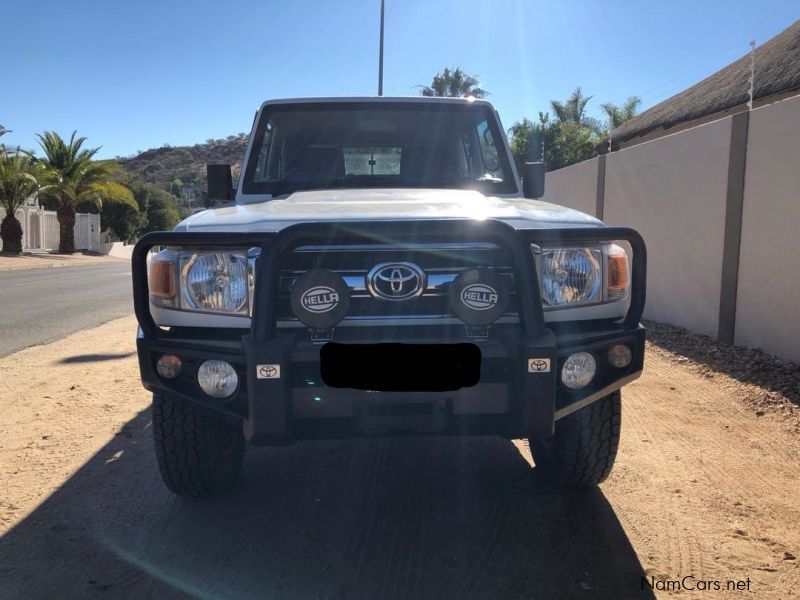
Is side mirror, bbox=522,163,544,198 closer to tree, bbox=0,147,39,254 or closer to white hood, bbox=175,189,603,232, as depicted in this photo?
white hood, bbox=175,189,603,232

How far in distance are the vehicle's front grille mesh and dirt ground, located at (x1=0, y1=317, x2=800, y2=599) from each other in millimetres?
992

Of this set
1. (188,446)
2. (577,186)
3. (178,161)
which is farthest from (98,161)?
(178,161)

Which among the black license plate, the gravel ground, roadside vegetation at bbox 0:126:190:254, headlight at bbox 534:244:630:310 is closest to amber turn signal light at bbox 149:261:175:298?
the black license plate

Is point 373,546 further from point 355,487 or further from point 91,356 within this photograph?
point 91,356

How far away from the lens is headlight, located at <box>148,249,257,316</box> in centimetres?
276

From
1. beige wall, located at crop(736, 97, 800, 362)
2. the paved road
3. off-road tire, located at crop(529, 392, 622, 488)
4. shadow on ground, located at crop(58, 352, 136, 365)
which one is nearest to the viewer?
off-road tire, located at crop(529, 392, 622, 488)

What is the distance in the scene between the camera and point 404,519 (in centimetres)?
321

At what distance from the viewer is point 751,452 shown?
411 cm

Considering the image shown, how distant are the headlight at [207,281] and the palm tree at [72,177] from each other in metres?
30.5

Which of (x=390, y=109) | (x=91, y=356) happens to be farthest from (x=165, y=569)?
(x=91, y=356)

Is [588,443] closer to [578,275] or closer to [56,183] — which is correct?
[578,275]

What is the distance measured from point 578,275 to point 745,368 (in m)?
3.77

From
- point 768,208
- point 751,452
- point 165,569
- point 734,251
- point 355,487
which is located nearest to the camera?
point 165,569

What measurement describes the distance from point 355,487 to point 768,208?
178 inches
